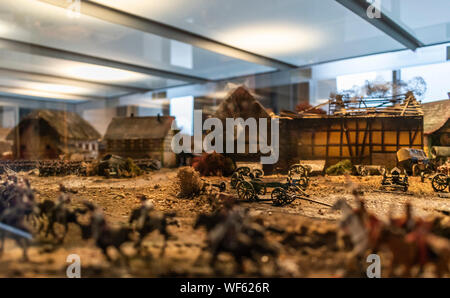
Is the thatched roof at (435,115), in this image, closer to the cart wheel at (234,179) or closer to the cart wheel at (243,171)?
the cart wheel at (243,171)

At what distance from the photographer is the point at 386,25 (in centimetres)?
455

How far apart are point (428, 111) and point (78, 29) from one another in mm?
5385

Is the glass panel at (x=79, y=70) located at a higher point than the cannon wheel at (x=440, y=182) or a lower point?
higher

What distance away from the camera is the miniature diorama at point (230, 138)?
1.81 m

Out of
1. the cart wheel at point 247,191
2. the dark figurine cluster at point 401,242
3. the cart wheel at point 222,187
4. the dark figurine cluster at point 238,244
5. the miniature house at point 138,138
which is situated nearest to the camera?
the dark figurine cluster at point 401,242

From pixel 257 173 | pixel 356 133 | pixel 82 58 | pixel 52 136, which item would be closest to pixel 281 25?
pixel 356 133

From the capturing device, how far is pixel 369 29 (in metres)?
4.77

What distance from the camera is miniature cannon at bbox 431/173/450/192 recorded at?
4.54m

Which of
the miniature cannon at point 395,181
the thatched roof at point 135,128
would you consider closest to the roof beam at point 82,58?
the thatched roof at point 135,128

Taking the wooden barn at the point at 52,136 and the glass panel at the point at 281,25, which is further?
the wooden barn at the point at 52,136

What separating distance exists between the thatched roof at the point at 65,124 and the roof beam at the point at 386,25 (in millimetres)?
5187

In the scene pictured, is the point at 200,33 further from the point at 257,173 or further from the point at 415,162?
the point at 415,162

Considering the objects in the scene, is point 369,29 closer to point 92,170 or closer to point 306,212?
point 306,212
